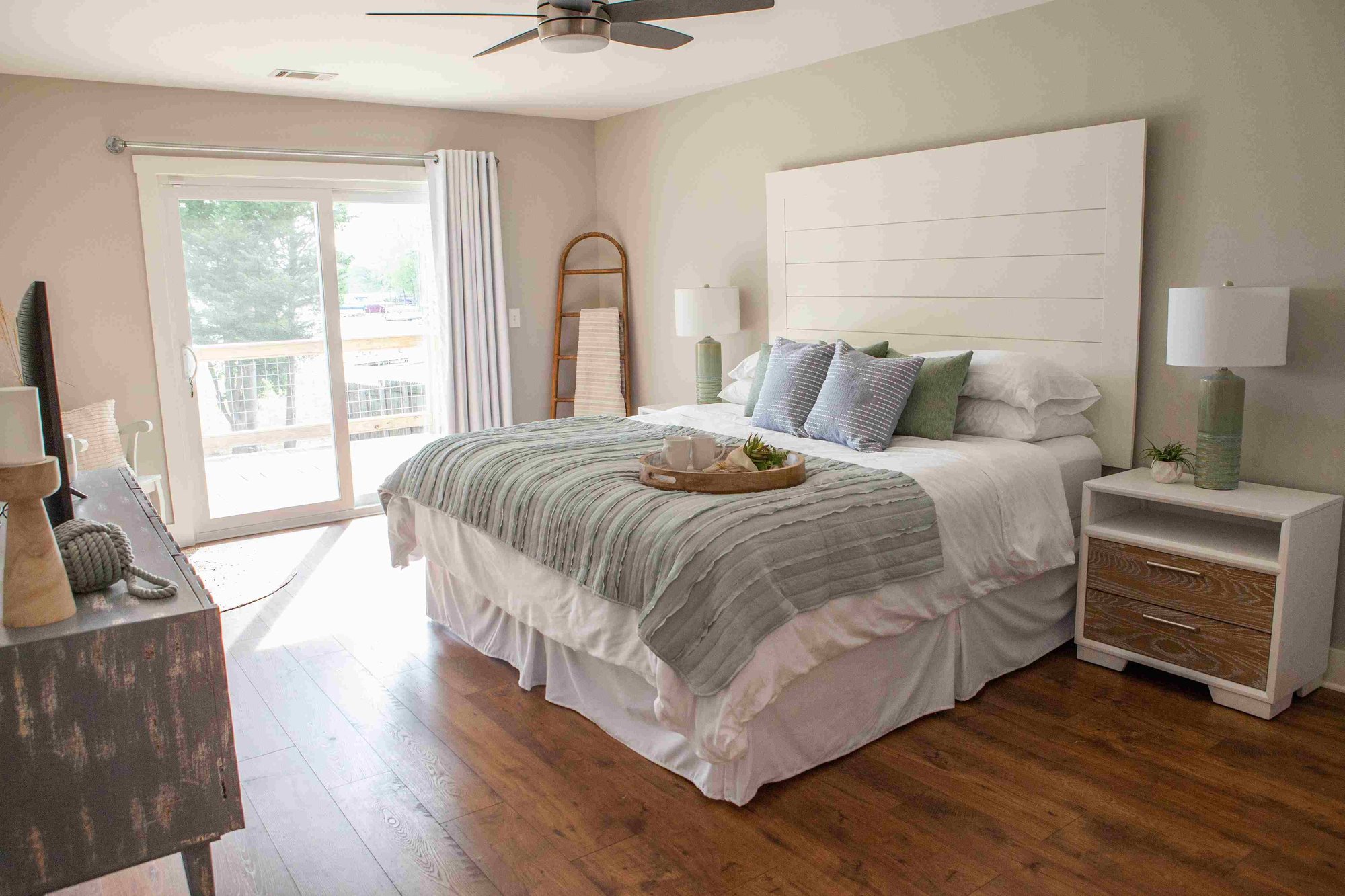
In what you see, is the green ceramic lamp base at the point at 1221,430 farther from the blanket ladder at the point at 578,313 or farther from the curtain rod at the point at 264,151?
the curtain rod at the point at 264,151

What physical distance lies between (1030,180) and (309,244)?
145 inches

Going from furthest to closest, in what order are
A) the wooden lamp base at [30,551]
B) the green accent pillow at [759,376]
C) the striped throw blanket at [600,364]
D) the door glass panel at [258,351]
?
1. the striped throw blanket at [600,364]
2. the door glass panel at [258,351]
3. the green accent pillow at [759,376]
4. the wooden lamp base at [30,551]

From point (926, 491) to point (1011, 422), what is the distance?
0.77 meters

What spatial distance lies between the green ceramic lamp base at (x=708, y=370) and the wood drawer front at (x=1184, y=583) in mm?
2292

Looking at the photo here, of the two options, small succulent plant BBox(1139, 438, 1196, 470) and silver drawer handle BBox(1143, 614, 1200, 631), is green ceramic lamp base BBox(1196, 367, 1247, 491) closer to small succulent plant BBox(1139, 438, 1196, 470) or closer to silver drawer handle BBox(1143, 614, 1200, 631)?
small succulent plant BBox(1139, 438, 1196, 470)

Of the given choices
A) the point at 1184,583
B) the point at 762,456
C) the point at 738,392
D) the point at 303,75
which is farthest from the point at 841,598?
the point at 303,75

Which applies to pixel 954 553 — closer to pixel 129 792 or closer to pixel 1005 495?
pixel 1005 495

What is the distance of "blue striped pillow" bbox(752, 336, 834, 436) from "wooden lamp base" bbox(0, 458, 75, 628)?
2.58 metres

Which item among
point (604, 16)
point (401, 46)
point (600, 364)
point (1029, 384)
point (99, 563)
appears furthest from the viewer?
point (600, 364)

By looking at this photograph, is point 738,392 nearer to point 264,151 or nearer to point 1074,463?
point 1074,463

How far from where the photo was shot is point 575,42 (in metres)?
3.12

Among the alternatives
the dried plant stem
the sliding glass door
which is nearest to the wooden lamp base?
the dried plant stem

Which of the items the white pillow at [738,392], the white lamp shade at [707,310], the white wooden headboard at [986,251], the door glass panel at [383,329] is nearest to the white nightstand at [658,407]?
the white pillow at [738,392]

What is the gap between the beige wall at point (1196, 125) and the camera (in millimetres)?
2969
